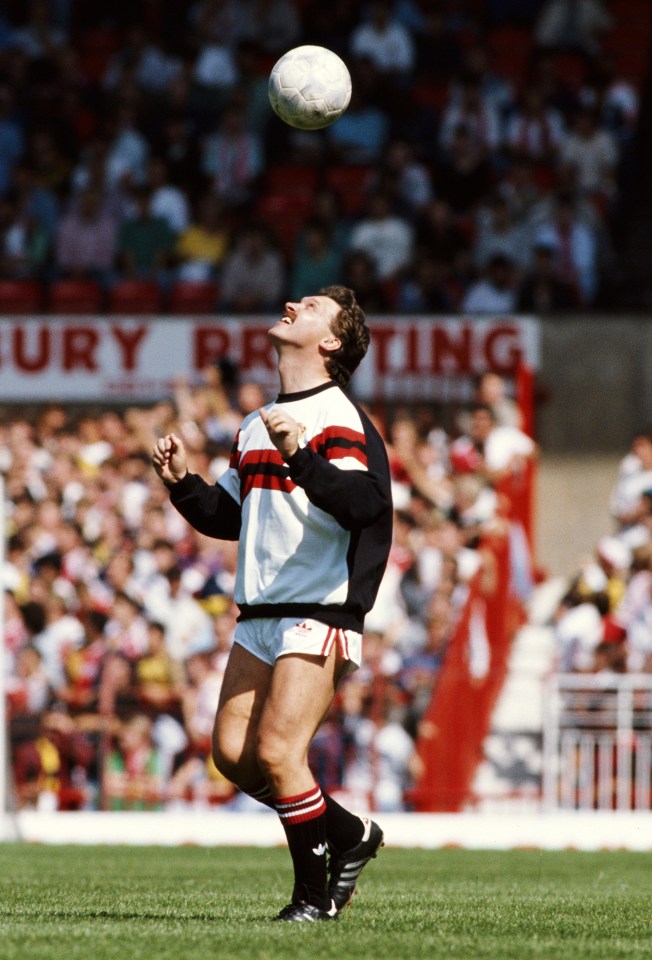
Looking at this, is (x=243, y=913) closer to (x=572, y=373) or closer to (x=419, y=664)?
(x=419, y=664)

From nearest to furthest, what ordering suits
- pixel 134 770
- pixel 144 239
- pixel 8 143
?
pixel 134 770
pixel 144 239
pixel 8 143

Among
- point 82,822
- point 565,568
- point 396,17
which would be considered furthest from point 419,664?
point 396,17

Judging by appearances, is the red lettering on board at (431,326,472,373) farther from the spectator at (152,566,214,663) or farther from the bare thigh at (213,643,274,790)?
the bare thigh at (213,643,274,790)

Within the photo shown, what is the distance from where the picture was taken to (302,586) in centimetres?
593

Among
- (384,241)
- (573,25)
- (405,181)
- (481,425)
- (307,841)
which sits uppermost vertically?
(573,25)

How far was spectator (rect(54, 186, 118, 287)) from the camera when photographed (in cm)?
1994

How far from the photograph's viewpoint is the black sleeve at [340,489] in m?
5.66

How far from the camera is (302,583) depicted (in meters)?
5.94

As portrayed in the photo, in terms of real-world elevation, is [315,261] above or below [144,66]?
below

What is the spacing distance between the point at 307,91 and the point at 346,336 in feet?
6.60

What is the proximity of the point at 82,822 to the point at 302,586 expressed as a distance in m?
7.48

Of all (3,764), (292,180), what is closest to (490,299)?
(292,180)

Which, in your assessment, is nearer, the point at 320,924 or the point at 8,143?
the point at 320,924

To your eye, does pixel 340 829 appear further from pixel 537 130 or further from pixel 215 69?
pixel 215 69
